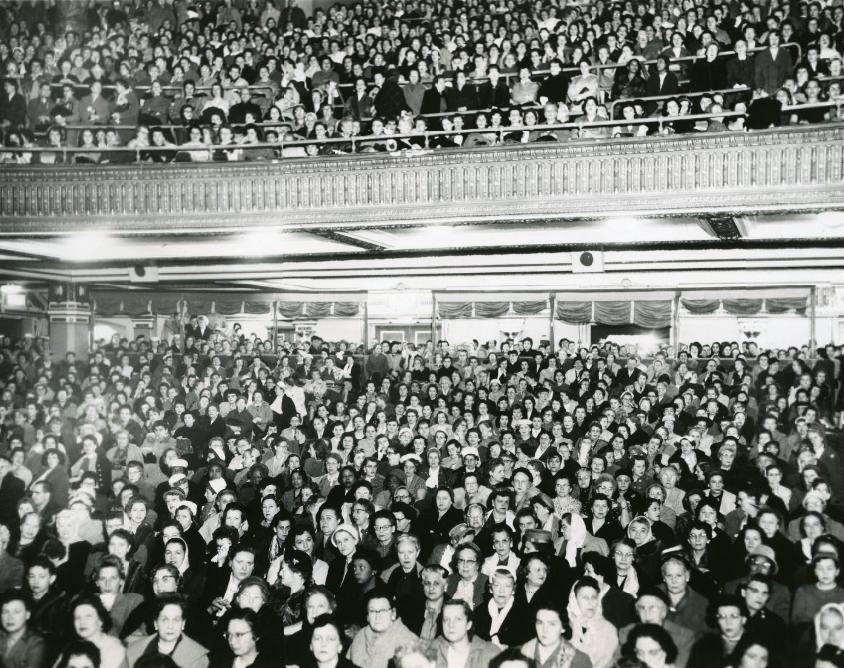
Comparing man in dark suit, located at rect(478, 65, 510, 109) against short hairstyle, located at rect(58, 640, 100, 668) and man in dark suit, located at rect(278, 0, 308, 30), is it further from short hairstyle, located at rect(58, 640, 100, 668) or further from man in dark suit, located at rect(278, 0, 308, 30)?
short hairstyle, located at rect(58, 640, 100, 668)

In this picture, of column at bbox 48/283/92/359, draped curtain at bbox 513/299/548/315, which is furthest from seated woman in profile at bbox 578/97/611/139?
column at bbox 48/283/92/359

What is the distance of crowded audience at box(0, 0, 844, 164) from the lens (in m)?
7.93

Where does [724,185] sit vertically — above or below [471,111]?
below

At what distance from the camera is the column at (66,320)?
13477 mm

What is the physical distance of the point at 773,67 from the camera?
785 centimetres

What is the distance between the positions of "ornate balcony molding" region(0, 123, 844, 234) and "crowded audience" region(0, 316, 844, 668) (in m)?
2.07

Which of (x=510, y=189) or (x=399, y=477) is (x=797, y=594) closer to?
(x=399, y=477)

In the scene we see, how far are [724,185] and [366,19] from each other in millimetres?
7520

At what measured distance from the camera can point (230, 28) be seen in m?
12.2

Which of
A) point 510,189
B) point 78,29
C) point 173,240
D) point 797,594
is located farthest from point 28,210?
point 797,594

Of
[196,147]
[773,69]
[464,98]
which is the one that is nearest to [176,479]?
[196,147]

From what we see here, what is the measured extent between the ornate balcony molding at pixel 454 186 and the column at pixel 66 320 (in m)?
4.84

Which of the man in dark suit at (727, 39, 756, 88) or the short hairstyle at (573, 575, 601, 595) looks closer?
the short hairstyle at (573, 575, 601, 595)

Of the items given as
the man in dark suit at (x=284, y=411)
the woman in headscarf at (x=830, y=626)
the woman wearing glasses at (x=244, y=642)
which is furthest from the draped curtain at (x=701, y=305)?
the woman wearing glasses at (x=244, y=642)
